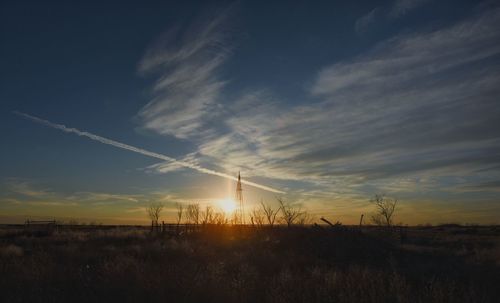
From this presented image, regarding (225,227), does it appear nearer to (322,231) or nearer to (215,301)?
(322,231)

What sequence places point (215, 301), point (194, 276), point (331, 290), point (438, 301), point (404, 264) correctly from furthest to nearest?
point (404, 264), point (194, 276), point (331, 290), point (215, 301), point (438, 301)

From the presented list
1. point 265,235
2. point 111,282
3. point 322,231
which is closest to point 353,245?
point 322,231

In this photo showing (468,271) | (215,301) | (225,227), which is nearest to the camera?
(215,301)

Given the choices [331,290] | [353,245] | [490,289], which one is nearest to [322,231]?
[353,245]

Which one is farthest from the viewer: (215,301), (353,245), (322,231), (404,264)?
(322,231)

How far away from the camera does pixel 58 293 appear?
9625 mm

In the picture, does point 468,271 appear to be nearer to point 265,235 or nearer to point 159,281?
point 159,281

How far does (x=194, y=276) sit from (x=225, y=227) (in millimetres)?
37281

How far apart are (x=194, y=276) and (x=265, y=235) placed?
23.9 metres

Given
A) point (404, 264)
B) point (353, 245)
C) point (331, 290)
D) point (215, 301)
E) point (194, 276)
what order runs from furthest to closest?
point (353, 245) < point (404, 264) < point (194, 276) < point (331, 290) < point (215, 301)

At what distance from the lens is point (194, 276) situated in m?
10.9

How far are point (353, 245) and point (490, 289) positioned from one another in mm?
14719

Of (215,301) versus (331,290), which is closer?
(215,301)

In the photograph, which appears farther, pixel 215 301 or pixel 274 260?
pixel 274 260
